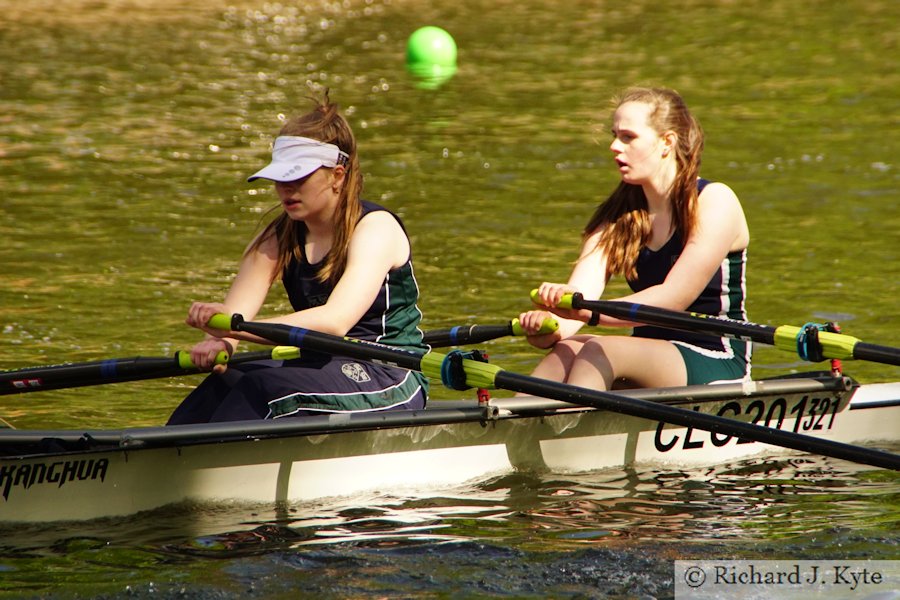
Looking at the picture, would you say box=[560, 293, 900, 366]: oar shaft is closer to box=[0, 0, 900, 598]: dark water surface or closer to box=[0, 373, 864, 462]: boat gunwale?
box=[0, 373, 864, 462]: boat gunwale

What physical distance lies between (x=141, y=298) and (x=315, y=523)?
448 cm

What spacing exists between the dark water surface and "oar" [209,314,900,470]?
0.41 m

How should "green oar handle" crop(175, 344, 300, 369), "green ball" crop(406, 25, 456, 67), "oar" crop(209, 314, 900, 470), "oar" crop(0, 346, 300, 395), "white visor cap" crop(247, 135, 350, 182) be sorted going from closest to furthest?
"oar" crop(209, 314, 900, 470)
"white visor cap" crop(247, 135, 350, 182)
"green oar handle" crop(175, 344, 300, 369)
"oar" crop(0, 346, 300, 395)
"green ball" crop(406, 25, 456, 67)

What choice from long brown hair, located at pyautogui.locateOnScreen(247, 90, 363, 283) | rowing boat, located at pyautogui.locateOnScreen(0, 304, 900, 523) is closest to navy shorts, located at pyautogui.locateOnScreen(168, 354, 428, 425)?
rowing boat, located at pyautogui.locateOnScreen(0, 304, 900, 523)

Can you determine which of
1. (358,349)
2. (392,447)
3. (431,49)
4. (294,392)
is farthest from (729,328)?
(431,49)

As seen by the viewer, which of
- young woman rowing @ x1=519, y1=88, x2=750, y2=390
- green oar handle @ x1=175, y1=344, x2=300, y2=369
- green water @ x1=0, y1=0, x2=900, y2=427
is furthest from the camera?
green water @ x1=0, y1=0, x2=900, y2=427

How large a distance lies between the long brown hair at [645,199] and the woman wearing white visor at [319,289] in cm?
107

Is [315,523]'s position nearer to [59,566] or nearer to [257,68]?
[59,566]

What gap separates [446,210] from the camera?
12.1 m

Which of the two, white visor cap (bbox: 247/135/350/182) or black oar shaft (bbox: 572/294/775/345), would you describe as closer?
white visor cap (bbox: 247/135/350/182)

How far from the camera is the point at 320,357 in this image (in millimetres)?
5766

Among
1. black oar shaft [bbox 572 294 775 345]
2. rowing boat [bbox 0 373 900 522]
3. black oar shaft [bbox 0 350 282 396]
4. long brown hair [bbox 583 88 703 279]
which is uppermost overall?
long brown hair [bbox 583 88 703 279]

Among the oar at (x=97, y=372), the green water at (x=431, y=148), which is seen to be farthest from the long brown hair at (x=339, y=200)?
the green water at (x=431, y=148)

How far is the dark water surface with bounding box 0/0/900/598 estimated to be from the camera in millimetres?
5191
